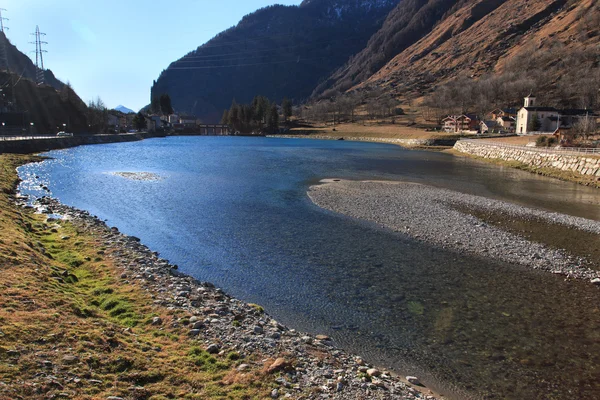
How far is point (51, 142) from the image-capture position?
83.8 metres

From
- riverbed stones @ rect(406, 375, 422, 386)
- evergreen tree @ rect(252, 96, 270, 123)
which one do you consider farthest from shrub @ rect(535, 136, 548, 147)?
evergreen tree @ rect(252, 96, 270, 123)

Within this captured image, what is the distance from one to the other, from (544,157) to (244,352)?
57786mm

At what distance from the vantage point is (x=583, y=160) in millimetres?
46156

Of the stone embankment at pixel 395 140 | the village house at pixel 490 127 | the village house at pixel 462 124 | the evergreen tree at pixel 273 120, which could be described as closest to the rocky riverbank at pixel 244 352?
the stone embankment at pixel 395 140

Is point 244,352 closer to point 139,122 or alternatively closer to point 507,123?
point 507,123

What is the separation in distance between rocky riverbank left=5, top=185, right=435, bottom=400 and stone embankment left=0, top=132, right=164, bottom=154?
65253 mm

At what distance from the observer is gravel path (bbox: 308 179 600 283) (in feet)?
61.1

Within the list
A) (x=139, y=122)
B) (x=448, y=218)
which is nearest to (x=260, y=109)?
(x=139, y=122)

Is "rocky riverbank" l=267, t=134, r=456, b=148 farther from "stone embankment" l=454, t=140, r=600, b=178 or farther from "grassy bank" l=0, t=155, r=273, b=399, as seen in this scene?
"grassy bank" l=0, t=155, r=273, b=399

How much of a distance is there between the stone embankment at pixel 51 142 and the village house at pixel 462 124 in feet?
358

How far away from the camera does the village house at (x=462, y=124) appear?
129375 millimetres

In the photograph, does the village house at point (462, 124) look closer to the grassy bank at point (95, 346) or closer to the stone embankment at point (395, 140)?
the stone embankment at point (395, 140)

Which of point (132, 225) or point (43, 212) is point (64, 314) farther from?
point (43, 212)

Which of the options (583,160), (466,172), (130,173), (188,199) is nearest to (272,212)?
(188,199)
